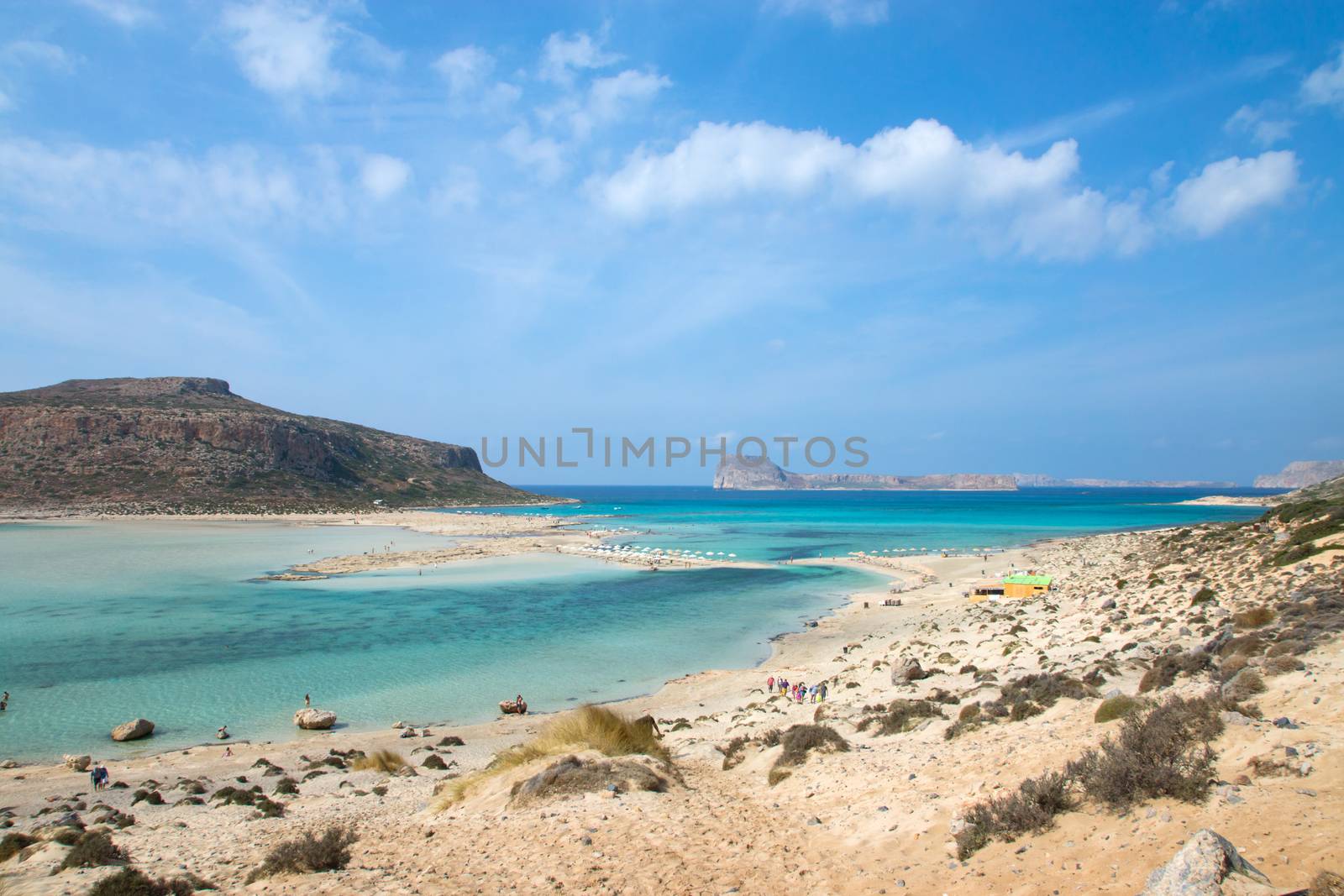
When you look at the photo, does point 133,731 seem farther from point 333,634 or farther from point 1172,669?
point 1172,669

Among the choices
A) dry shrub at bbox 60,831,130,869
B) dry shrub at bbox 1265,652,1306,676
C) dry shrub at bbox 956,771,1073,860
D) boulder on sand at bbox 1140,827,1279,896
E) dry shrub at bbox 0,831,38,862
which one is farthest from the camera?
dry shrub at bbox 1265,652,1306,676

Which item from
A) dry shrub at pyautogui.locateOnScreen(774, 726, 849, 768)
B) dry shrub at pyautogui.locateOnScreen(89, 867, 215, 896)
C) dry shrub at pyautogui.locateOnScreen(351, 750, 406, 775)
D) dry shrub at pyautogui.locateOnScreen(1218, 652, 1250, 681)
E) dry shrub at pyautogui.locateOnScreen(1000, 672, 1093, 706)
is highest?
dry shrub at pyautogui.locateOnScreen(1218, 652, 1250, 681)

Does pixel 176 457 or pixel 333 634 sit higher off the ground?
pixel 176 457

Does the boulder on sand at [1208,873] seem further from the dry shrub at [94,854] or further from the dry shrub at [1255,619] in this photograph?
the dry shrub at [1255,619]

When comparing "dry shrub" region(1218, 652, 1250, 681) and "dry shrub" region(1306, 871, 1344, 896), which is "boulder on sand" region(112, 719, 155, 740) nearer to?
"dry shrub" region(1306, 871, 1344, 896)

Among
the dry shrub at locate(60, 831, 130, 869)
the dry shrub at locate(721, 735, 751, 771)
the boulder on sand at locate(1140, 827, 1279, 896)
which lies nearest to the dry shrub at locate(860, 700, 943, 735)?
the dry shrub at locate(721, 735, 751, 771)

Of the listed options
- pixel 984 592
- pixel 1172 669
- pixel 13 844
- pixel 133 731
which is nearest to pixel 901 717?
pixel 1172 669

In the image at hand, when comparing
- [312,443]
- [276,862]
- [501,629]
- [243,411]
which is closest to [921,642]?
[501,629]
